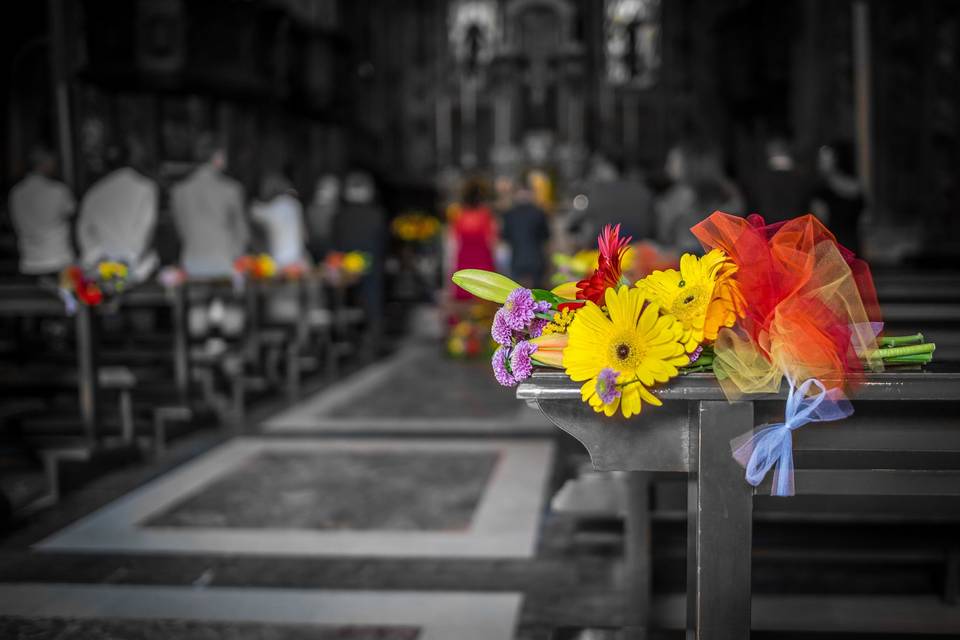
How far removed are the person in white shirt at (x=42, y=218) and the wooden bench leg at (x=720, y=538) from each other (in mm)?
5365

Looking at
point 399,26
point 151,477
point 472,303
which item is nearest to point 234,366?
point 151,477

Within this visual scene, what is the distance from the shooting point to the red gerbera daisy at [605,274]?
1.71 meters

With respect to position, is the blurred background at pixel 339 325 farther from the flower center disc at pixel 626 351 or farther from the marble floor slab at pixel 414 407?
the flower center disc at pixel 626 351

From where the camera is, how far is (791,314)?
5.26 feet

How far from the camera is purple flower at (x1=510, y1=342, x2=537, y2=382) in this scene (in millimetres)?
1686

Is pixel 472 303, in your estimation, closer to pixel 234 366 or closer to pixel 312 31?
pixel 234 366

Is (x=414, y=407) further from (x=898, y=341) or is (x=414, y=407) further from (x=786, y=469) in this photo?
(x=786, y=469)

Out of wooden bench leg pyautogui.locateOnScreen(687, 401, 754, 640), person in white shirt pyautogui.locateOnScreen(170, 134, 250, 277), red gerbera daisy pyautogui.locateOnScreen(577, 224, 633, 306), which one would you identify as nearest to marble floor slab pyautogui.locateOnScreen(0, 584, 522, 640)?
wooden bench leg pyautogui.locateOnScreen(687, 401, 754, 640)

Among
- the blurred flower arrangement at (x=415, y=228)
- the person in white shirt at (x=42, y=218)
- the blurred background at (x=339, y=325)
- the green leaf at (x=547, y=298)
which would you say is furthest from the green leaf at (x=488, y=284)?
the blurred flower arrangement at (x=415, y=228)

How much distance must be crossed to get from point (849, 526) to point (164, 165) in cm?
904

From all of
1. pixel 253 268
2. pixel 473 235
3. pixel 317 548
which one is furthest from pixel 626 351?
pixel 473 235

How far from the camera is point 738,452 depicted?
63.2 inches

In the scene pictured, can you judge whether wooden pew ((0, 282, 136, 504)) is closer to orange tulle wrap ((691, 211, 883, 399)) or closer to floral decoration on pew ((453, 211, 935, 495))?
floral decoration on pew ((453, 211, 935, 495))

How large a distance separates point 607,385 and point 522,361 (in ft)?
0.63
